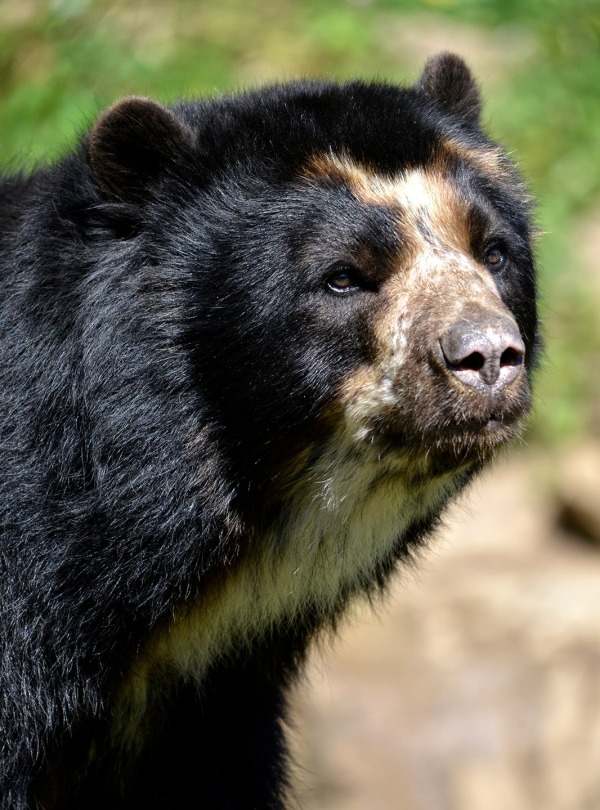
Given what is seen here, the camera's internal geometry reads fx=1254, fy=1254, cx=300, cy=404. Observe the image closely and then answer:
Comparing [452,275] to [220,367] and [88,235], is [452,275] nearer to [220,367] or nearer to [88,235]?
[220,367]

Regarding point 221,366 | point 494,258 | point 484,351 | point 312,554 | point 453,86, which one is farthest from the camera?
point 453,86

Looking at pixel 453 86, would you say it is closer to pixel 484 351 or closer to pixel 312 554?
pixel 484 351

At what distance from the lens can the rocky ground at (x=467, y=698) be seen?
771 cm

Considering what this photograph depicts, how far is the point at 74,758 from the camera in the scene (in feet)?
14.1

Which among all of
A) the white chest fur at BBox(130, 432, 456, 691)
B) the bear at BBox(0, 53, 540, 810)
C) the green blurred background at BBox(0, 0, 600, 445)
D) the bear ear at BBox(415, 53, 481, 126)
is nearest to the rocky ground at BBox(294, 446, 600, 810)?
the green blurred background at BBox(0, 0, 600, 445)

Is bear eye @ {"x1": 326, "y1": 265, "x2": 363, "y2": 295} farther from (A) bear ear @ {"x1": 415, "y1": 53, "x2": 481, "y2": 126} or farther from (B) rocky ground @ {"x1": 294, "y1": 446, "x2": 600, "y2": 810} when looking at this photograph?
(B) rocky ground @ {"x1": 294, "y1": 446, "x2": 600, "y2": 810}

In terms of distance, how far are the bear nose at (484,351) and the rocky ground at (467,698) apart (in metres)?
4.01

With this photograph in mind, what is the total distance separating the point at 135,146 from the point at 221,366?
0.75 meters

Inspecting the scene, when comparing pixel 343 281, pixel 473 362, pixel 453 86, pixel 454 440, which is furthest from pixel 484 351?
pixel 453 86

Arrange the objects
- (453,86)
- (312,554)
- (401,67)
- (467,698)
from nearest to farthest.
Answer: (312,554)
(453,86)
(467,698)
(401,67)

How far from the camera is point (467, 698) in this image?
8.02 meters

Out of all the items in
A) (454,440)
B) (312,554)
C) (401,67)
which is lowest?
(312,554)

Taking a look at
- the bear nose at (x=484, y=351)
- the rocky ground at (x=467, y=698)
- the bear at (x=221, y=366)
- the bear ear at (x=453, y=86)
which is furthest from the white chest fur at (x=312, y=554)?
the rocky ground at (x=467, y=698)

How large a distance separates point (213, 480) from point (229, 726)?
1216 millimetres
